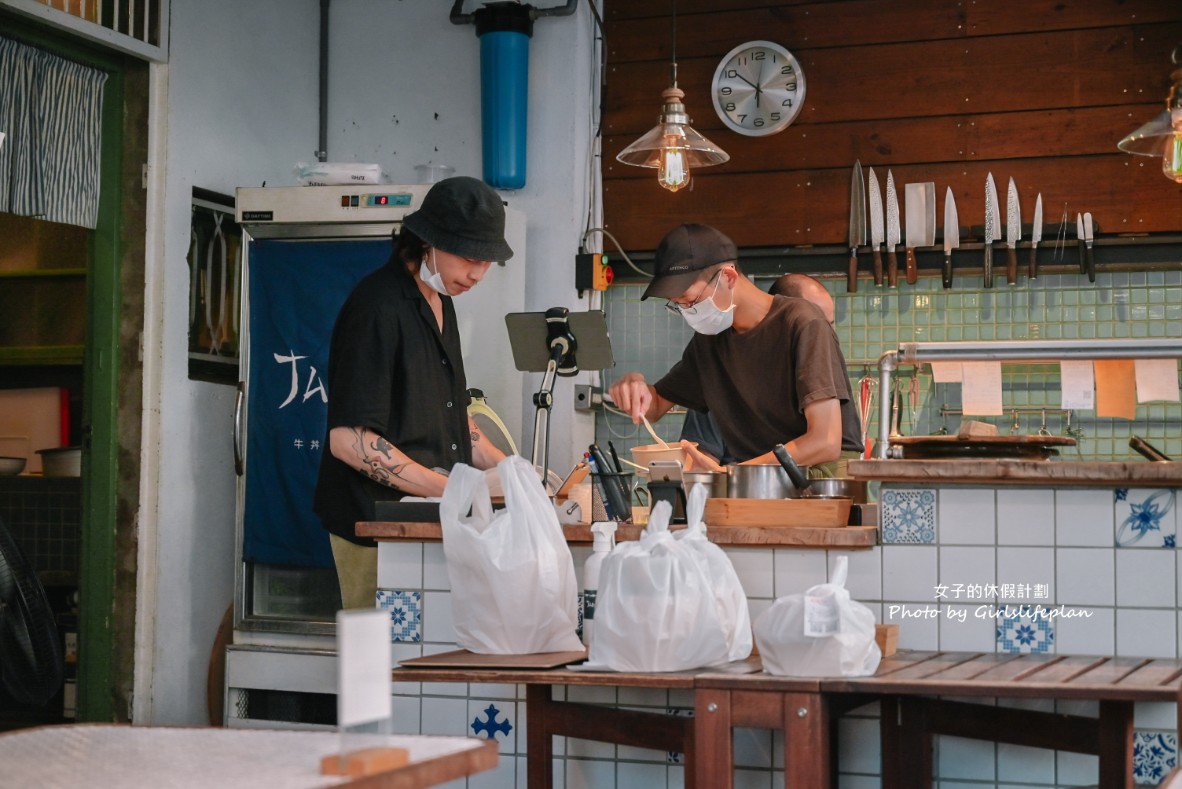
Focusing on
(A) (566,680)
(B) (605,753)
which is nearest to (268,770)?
(A) (566,680)

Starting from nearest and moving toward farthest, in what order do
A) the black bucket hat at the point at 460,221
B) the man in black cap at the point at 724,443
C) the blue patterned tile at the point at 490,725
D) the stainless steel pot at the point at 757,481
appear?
the stainless steel pot at the point at 757,481 < the blue patterned tile at the point at 490,725 < the black bucket hat at the point at 460,221 < the man in black cap at the point at 724,443

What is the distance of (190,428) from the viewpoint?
4633mm

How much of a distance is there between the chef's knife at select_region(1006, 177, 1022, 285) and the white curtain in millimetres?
3185

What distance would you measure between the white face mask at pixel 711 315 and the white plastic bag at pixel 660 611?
1321mm

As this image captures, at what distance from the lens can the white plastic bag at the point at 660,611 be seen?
235cm

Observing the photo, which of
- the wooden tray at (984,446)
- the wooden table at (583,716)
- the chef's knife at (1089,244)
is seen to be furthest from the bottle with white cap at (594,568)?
the chef's knife at (1089,244)

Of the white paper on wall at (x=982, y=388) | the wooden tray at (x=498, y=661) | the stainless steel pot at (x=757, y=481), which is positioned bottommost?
the wooden tray at (x=498, y=661)

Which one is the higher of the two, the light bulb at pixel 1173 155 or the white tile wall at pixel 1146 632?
the light bulb at pixel 1173 155

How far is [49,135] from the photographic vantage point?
14.0 feet

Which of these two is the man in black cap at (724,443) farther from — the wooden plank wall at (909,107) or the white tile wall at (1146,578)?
the white tile wall at (1146,578)

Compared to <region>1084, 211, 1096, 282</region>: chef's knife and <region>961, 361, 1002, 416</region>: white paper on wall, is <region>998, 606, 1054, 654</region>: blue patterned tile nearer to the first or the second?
<region>961, 361, 1002, 416</region>: white paper on wall

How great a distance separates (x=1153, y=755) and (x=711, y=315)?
5.26 feet

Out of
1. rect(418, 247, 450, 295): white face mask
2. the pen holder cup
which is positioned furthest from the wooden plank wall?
the pen holder cup

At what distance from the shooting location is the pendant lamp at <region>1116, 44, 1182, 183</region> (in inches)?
144
